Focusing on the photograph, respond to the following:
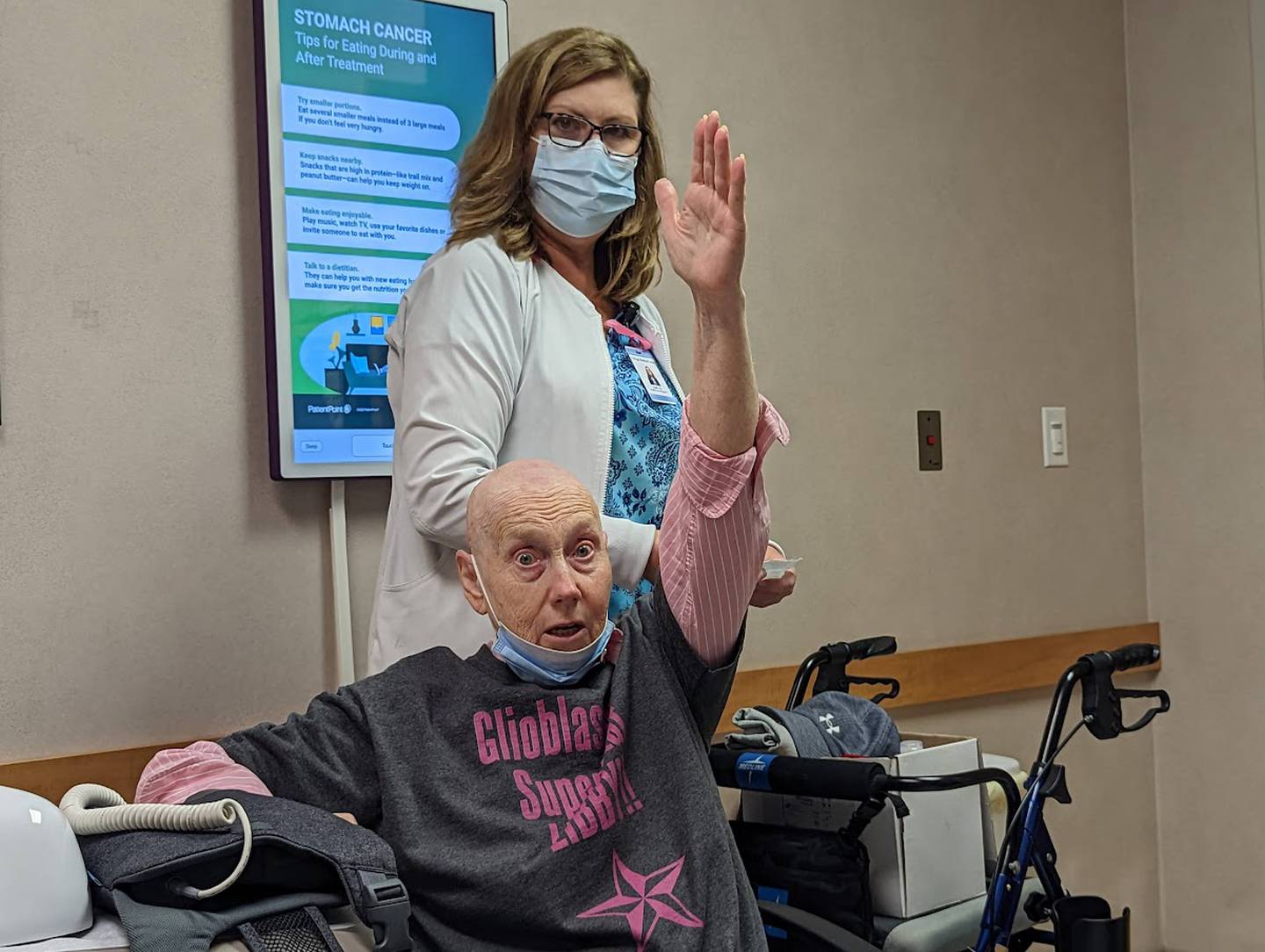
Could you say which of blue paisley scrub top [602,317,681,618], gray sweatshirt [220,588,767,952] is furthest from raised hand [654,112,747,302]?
blue paisley scrub top [602,317,681,618]

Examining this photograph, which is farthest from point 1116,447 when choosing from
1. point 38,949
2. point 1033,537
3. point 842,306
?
point 38,949

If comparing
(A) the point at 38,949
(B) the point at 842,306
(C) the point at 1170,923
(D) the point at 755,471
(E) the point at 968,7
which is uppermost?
(E) the point at 968,7

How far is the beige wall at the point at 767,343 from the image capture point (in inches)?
76.7

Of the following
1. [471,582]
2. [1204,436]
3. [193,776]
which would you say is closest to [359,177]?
[471,582]

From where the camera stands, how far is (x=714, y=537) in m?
1.47

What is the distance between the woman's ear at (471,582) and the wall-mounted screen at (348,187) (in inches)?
23.6

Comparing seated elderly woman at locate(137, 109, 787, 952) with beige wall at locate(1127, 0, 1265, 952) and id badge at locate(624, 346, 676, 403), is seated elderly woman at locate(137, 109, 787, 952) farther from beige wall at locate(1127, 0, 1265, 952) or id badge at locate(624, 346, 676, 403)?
beige wall at locate(1127, 0, 1265, 952)

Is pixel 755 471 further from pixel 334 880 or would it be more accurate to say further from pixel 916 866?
pixel 916 866

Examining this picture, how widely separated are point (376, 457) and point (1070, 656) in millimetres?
1936

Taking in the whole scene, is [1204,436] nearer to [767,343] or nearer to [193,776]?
[767,343]

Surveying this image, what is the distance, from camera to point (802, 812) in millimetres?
2066

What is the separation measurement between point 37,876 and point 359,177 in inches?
51.7

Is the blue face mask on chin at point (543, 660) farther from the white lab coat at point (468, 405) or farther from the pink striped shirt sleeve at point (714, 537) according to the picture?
the white lab coat at point (468, 405)

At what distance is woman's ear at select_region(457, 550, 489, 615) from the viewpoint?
1597 mm
